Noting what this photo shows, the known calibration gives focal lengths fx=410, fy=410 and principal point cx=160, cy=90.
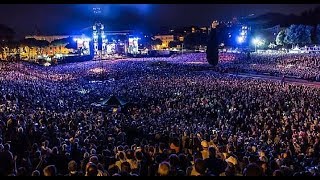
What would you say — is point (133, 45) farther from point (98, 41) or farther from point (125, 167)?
point (125, 167)

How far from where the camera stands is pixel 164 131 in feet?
36.7

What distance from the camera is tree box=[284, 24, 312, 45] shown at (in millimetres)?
69375

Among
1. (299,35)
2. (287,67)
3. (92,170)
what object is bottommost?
(287,67)

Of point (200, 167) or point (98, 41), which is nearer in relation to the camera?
point (200, 167)

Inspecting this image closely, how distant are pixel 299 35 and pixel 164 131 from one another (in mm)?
64520

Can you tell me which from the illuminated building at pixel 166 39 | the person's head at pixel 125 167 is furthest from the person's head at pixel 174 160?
the illuminated building at pixel 166 39

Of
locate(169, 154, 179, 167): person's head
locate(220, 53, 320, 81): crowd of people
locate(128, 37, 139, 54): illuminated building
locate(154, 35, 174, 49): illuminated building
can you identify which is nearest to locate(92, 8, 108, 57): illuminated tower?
locate(128, 37, 139, 54): illuminated building

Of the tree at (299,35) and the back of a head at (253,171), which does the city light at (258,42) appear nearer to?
the tree at (299,35)

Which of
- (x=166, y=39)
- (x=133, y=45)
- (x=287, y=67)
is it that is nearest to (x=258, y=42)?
(x=133, y=45)

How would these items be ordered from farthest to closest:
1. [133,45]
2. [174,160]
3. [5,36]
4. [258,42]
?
[133,45]
[258,42]
[5,36]
[174,160]

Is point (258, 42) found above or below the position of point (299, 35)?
below

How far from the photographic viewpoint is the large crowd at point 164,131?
6.44 meters

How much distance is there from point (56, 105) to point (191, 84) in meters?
9.10

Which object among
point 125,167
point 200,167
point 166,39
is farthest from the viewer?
point 166,39
